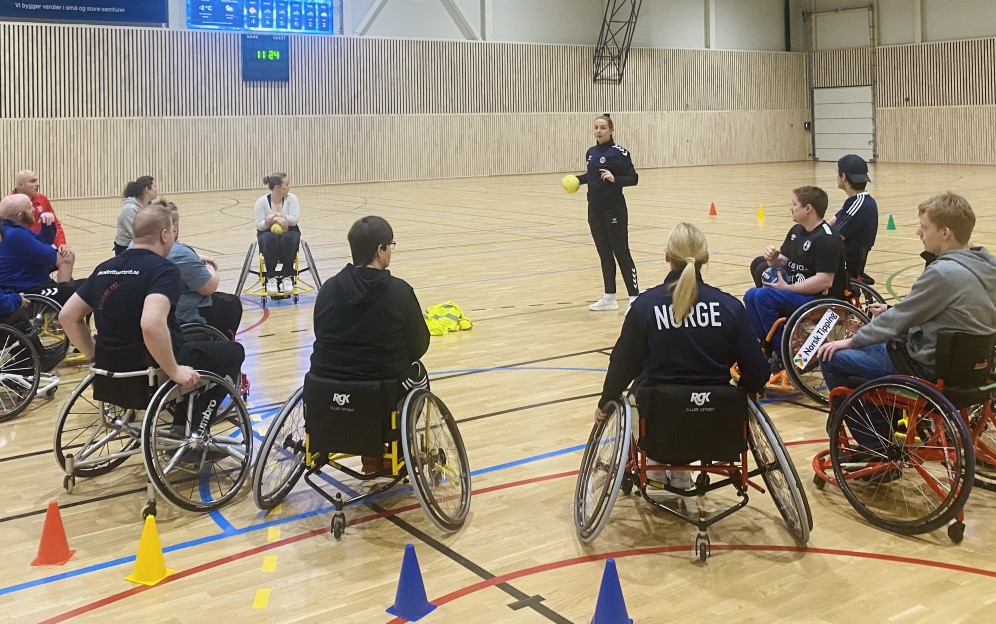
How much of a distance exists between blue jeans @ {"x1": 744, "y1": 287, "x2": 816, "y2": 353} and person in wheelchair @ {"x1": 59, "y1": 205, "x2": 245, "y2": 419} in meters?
2.93

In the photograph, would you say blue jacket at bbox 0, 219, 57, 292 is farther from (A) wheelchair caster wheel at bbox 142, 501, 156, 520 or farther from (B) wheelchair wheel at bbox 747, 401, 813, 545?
(B) wheelchair wheel at bbox 747, 401, 813, 545

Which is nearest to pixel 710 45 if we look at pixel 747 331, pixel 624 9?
pixel 624 9

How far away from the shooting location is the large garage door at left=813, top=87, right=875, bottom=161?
96.5 feet

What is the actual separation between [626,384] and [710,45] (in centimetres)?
2770

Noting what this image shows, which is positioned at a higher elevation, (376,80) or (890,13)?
(890,13)

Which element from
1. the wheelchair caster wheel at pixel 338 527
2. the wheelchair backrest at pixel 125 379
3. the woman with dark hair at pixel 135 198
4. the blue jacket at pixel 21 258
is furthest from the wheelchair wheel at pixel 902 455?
the woman with dark hair at pixel 135 198

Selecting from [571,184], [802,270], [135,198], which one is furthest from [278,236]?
[802,270]

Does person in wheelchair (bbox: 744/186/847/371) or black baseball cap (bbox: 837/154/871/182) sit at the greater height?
black baseball cap (bbox: 837/154/871/182)

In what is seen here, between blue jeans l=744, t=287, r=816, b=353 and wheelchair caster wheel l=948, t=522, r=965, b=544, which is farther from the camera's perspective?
blue jeans l=744, t=287, r=816, b=353

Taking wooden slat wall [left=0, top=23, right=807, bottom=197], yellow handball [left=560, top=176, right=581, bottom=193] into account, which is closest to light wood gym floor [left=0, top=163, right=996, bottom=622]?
yellow handball [left=560, top=176, right=581, bottom=193]

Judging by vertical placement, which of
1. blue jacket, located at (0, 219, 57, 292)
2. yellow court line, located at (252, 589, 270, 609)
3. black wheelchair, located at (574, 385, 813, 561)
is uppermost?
blue jacket, located at (0, 219, 57, 292)

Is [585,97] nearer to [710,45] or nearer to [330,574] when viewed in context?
[710,45]

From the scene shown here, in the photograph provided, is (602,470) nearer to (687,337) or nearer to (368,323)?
(687,337)

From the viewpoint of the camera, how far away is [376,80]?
2375 cm
